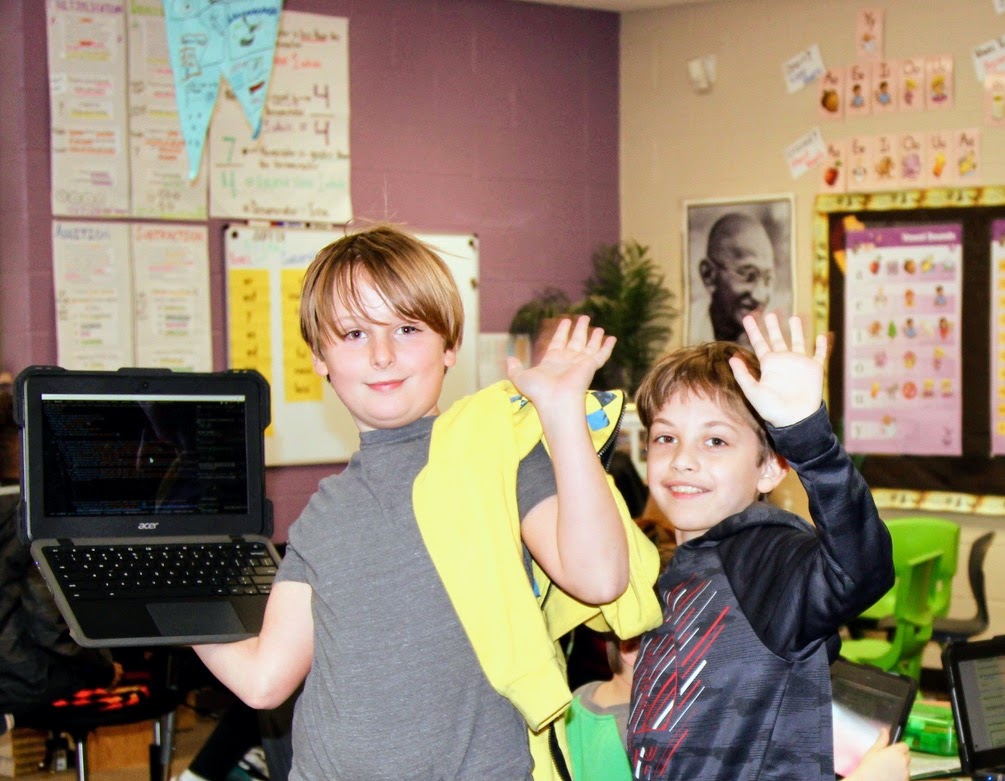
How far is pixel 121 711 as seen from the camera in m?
3.08

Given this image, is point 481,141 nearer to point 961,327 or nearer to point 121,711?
point 961,327

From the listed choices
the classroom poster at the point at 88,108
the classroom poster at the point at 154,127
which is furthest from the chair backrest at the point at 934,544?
the classroom poster at the point at 88,108

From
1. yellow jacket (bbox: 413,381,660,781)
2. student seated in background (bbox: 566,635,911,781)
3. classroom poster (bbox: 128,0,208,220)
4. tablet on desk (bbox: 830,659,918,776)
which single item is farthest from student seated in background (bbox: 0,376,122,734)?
yellow jacket (bbox: 413,381,660,781)

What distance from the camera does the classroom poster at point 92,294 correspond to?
13.4ft

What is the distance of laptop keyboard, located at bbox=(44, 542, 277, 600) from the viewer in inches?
50.8

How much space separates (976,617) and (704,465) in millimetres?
3094

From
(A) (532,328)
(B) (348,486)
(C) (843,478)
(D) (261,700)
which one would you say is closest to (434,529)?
(B) (348,486)

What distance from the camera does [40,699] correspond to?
9.47 ft

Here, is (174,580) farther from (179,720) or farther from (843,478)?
(179,720)

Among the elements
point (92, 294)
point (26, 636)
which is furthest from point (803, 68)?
point (26, 636)

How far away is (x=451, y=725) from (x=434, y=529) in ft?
0.57

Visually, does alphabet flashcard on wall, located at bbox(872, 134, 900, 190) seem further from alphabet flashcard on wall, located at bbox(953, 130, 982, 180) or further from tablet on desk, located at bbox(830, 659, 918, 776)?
tablet on desk, located at bbox(830, 659, 918, 776)

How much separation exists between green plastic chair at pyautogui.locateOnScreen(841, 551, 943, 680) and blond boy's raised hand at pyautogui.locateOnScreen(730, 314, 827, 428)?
264 cm

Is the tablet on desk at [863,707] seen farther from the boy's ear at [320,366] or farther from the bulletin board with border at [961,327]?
the bulletin board with border at [961,327]
